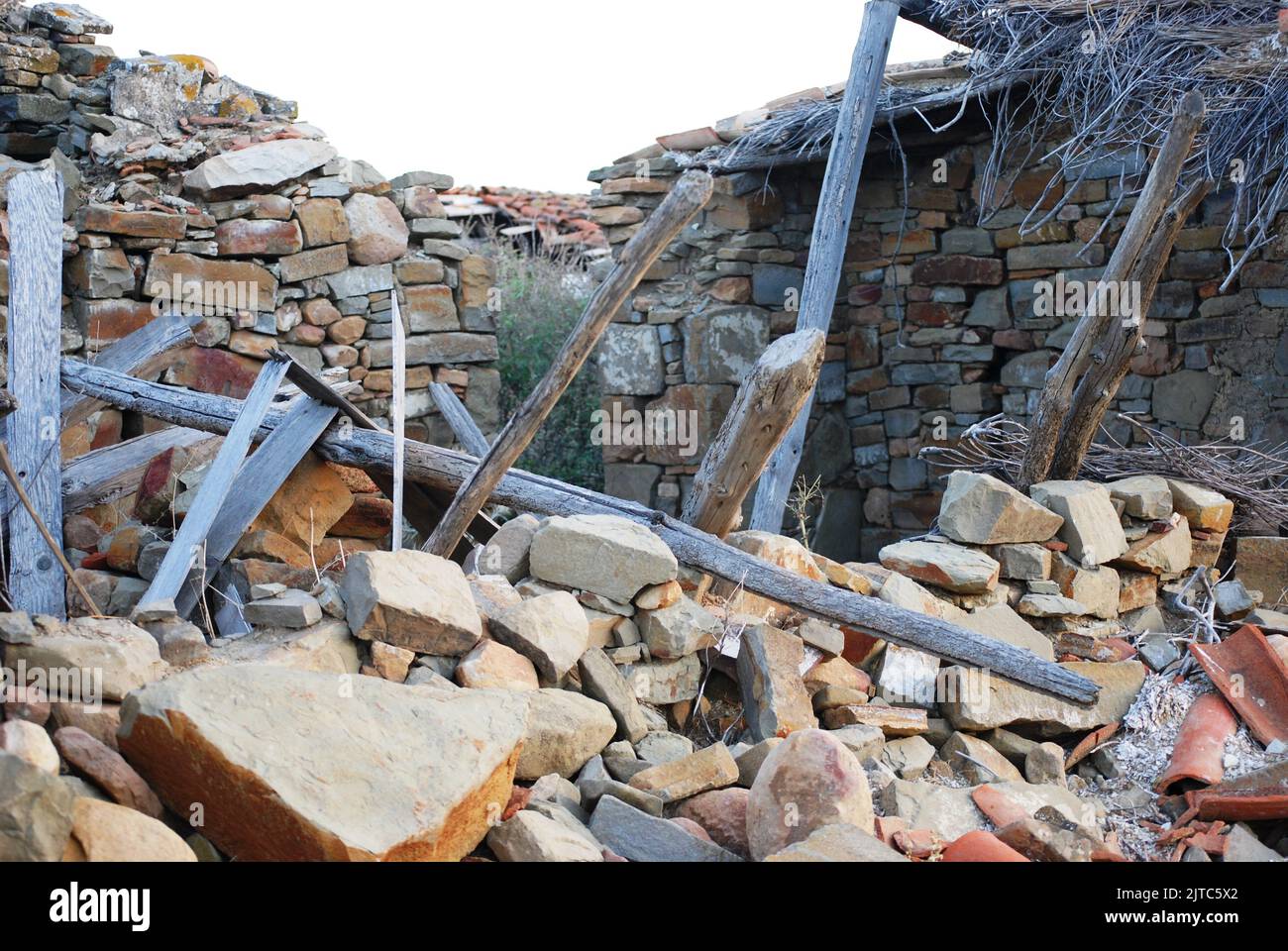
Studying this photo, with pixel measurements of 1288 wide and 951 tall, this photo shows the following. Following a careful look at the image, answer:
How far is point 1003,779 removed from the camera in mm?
3664

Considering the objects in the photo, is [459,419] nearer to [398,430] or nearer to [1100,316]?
[398,430]

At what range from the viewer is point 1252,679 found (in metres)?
3.99

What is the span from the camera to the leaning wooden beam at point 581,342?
3.31m

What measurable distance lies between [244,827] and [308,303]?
15.1ft

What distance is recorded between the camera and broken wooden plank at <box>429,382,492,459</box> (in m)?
6.10

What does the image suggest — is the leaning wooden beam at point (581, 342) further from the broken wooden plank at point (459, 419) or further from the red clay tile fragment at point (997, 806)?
the broken wooden plank at point (459, 419)

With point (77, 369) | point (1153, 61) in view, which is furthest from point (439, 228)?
point (1153, 61)

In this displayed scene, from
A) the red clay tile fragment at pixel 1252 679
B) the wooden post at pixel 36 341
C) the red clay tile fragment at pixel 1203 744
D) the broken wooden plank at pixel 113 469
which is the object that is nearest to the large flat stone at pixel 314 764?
the wooden post at pixel 36 341

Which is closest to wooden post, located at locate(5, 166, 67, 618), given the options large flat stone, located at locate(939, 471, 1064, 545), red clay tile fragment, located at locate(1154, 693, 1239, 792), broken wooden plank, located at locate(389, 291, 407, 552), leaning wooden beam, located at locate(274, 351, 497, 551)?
leaning wooden beam, located at locate(274, 351, 497, 551)

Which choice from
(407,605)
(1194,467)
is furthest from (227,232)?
(1194,467)

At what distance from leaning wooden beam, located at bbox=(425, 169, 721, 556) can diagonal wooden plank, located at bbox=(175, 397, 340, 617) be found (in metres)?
0.71

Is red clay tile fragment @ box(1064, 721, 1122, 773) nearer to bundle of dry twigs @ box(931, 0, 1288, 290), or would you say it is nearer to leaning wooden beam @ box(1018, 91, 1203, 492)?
leaning wooden beam @ box(1018, 91, 1203, 492)

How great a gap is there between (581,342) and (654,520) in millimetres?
816

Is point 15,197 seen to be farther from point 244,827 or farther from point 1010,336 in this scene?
point 1010,336
